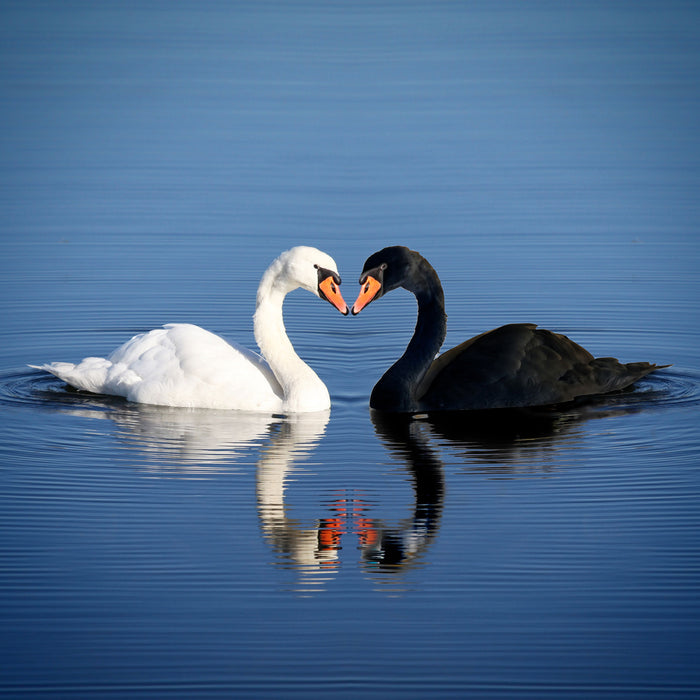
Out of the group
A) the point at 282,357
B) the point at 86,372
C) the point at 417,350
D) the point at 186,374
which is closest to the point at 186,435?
the point at 186,374

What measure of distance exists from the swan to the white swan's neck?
0.47 m

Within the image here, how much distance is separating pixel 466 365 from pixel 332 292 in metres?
1.05

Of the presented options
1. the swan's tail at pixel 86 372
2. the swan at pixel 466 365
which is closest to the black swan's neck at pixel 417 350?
the swan at pixel 466 365

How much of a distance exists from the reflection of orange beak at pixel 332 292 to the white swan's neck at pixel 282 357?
1.02ft

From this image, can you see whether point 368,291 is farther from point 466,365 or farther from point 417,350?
point 466,365

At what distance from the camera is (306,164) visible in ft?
60.1

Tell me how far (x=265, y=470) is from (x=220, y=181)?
395 inches

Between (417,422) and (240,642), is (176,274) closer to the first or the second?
(417,422)

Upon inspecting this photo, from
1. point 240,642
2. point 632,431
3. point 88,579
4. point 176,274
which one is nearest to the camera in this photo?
point 240,642

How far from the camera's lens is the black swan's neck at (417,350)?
9.70 metres

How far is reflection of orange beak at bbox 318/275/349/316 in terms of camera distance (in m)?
9.50

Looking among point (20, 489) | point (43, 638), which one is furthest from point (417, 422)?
point (43, 638)

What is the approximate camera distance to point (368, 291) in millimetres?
9773

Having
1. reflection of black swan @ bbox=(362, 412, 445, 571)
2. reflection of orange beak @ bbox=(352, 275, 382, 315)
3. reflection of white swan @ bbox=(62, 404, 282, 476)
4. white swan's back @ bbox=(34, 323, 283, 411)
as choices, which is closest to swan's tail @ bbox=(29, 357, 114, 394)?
white swan's back @ bbox=(34, 323, 283, 411)
